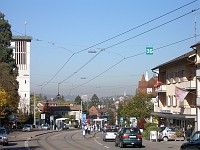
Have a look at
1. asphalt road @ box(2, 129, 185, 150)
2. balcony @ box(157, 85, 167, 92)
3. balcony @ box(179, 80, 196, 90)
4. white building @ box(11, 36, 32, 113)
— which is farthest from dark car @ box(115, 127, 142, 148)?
white building @ box(11, 36, 32, 113)

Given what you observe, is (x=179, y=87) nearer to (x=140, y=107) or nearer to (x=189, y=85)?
(x=189, y=85)

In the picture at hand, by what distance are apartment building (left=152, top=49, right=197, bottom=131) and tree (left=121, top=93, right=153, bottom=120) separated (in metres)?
11.7

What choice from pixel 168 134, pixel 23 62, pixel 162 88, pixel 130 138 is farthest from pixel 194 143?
pixel 23 62

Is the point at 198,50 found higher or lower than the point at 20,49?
lower

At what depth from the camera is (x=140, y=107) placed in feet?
269

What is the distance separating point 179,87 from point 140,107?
1099 inches

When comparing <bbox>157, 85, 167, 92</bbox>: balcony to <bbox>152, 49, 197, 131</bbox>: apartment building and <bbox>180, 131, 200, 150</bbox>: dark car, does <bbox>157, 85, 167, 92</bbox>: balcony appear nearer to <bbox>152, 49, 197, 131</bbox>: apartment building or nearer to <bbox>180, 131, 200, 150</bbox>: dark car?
<bbox>152, 49, 197, 131</bbox>: apartment building

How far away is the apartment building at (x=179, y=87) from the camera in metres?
50.8

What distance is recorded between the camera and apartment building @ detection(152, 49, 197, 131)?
167 feet

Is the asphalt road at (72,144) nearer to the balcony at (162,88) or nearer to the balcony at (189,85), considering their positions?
the balcony at (189,85)

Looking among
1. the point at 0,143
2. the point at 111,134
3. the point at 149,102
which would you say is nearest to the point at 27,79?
the point at 149,102

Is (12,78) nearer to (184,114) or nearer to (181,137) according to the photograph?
(184,114)

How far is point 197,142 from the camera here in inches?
810

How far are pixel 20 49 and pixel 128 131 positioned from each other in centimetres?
9387
